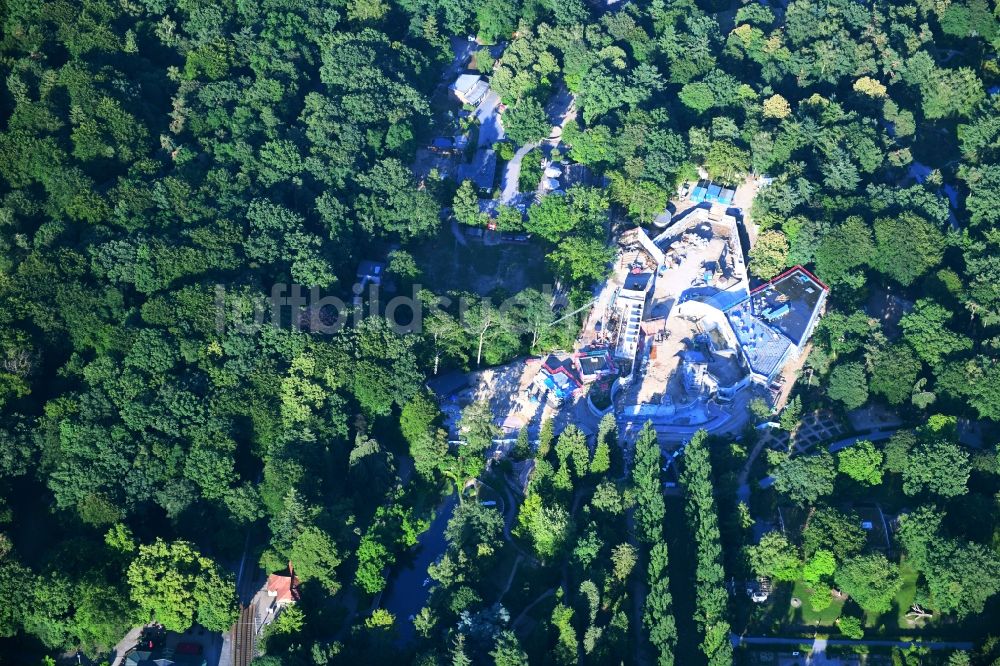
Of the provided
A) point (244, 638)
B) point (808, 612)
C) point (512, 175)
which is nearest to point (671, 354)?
point (808, 612)

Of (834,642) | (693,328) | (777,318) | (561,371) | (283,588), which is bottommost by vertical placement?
(834,642)

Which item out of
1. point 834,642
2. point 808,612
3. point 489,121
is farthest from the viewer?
point 489,121

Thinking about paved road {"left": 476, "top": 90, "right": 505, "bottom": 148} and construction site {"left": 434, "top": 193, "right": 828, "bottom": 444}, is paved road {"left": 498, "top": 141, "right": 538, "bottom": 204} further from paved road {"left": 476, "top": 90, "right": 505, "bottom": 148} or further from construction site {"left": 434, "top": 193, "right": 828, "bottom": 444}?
construction site {"left": 434, "top": 193, "right": 828, "bottom": 444}

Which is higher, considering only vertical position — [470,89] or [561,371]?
[470,89]

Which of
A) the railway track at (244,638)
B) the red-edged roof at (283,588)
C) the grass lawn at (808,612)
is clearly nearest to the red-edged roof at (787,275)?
the grass lawn at (808,612)

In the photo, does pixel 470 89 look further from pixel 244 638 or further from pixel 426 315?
pixel 244 638

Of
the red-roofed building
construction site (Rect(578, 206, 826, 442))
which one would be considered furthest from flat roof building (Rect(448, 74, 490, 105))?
the red-roofed building

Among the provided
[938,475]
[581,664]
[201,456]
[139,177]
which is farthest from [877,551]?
[139,177]
